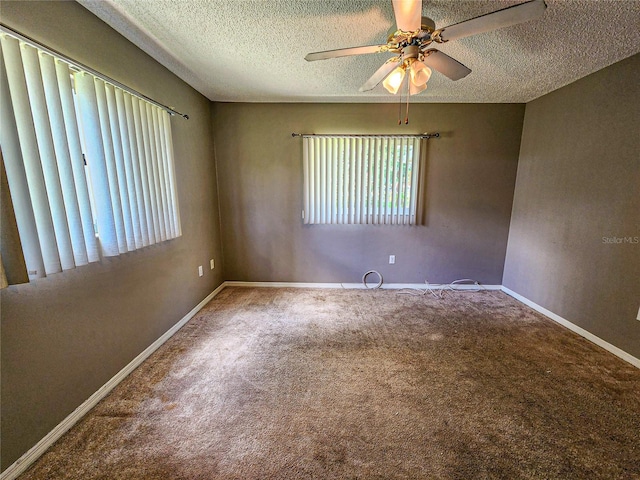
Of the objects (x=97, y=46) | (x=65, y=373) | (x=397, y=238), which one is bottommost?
Result: (x=65, y=373)

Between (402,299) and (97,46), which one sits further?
(402,299)

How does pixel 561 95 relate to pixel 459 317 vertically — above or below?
above

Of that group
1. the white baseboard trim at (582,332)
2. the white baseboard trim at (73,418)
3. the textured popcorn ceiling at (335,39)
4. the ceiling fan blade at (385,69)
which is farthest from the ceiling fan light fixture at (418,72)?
the white baseboard trim at (73,418)

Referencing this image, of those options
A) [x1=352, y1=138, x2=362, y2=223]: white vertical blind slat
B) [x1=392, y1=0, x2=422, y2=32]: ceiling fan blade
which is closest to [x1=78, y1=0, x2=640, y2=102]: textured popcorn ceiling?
[x1=392, y1=0, x2=422, y2=32]: ceiling fan blade

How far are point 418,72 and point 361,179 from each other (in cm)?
154

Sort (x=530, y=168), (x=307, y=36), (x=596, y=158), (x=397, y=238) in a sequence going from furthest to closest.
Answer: (x=397, y=238), (x=530, y=168), (x=596, y=158), (x=307, y=36)

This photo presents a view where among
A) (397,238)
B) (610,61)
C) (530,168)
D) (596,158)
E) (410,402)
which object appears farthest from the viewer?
(397,238)

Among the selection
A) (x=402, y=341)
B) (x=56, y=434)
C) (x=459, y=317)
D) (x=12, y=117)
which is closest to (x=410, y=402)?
(x=402, y=341)

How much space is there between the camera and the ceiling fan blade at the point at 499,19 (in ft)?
3.42

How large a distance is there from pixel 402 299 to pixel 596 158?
2224 millimetres

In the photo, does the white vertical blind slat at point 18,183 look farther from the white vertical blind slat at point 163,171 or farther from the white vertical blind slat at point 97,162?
the white vertical blind slat at point 163,171

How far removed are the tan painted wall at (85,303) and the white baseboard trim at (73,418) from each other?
28mm

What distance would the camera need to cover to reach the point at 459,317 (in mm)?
2641

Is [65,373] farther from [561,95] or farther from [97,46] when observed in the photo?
[561,95]
